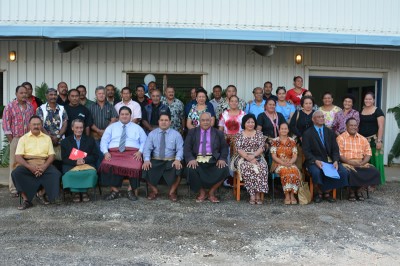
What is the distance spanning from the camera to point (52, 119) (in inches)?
265

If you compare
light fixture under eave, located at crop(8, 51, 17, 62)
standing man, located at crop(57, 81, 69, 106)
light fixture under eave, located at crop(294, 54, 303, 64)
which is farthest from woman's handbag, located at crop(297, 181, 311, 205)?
light fixture under eave, located at crop(8, 51, 17, 62)

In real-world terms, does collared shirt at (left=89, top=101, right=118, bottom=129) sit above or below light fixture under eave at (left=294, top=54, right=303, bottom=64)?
below

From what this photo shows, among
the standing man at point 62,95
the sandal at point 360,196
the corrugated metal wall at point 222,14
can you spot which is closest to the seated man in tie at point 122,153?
the standing man at point 62,95

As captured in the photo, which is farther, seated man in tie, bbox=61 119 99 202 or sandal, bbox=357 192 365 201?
sandal, bbox=357 192 365 201

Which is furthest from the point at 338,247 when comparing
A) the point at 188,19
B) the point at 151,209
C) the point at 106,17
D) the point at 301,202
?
the point at 106,17

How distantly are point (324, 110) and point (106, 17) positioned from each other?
449 centimetres

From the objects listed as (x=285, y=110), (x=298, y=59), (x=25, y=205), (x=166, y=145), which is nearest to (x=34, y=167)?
(x=25, y=205)

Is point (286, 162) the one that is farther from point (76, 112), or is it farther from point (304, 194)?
point (76, 112)

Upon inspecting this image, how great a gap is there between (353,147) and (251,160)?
1662 millimetres

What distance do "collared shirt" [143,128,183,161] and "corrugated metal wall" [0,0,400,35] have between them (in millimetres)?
2951

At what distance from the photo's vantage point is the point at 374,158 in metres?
7.41

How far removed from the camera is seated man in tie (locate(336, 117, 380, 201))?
264 inches

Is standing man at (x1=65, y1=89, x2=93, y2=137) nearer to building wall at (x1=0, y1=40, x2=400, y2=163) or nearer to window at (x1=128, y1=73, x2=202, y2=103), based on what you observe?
building wall at (x1=0, y1=40, x2=400, y2=163)

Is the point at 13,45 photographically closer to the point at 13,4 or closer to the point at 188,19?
the point at 13,4
